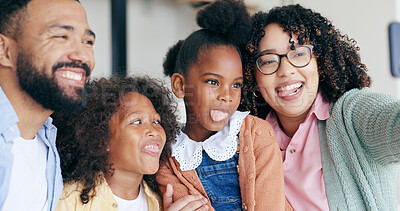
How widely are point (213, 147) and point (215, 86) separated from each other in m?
0.24

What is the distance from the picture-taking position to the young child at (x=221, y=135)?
1329mm

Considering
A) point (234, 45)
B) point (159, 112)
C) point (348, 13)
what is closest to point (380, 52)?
point (348, 13)

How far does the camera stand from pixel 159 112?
152 centimetres

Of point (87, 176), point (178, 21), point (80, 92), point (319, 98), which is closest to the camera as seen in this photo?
point (80, 92)

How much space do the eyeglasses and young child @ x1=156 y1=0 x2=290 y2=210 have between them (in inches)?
3.7

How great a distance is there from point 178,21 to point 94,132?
3.06 meters

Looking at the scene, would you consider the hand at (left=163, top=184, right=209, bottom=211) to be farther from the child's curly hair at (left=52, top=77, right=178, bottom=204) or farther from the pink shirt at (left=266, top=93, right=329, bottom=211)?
the pink shirt at (left=266, top=93, right=329, bottom=211)

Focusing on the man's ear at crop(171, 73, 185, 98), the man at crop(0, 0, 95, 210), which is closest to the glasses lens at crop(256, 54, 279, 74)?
the man's ear at crop(171, 73, 185, 98)

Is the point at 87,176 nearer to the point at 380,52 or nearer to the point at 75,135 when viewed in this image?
the point at 75,135

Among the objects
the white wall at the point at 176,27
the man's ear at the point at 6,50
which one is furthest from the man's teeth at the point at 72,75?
the white wall at the point at 176,27

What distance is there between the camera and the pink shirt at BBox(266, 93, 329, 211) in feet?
4.42

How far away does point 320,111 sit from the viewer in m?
1.44

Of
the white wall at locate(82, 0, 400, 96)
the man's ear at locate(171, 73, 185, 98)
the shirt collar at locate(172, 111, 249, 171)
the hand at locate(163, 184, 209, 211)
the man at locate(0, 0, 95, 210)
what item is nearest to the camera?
the man at locate(0, 0, 95, 210)

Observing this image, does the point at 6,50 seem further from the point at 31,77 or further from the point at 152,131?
the point at 152,131
